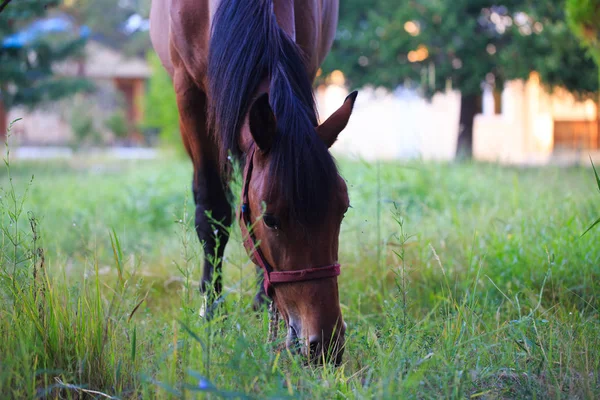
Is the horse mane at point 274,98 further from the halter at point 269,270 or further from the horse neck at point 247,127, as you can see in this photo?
the halter at point 269,270

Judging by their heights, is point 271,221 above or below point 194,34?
below

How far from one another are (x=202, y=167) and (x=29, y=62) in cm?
1116

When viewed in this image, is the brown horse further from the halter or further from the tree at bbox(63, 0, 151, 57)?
the tree at bbox(63, 0, 151, 57)

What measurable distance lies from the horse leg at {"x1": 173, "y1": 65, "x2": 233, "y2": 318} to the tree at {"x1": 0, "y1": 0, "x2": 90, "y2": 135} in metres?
10.0

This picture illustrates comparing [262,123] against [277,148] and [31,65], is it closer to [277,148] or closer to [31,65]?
→ [277,148]

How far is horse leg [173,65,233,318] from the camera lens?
10.4ft

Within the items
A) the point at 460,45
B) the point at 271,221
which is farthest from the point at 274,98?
the point at 460,45

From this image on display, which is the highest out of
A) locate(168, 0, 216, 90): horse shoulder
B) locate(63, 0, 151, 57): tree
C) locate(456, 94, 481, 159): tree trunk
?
locate(63, 0, 151, 57): tree

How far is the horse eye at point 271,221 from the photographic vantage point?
2.05 m

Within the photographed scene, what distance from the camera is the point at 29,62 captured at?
12.7 meters

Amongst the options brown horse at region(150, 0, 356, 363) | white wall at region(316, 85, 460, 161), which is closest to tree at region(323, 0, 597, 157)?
white wall at region(316, 85, 460, 161)

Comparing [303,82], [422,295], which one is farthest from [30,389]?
[422,295]

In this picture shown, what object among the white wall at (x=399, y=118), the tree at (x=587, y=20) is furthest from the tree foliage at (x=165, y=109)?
the tree at (x=587, y=20)

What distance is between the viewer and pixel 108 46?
35969 millimetres
